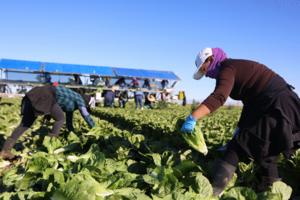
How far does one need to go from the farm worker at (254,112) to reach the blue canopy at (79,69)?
68.6ft

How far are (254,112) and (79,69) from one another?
22.1 m

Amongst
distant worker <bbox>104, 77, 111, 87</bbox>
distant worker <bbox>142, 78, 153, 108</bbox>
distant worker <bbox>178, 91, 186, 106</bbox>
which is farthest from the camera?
distant worker <bbox>178, 91, 186, 106</bbox>

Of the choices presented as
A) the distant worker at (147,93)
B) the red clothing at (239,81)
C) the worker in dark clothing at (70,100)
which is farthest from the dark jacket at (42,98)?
the distant worker at (147,93)

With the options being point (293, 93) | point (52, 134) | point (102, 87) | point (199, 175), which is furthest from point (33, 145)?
point (102, 87)

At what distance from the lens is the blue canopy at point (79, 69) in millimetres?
23344

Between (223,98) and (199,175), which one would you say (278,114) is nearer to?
(223,98)

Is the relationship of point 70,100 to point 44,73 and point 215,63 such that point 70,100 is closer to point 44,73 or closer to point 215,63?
point 215,63

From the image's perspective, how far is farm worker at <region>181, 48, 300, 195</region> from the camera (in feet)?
10.7

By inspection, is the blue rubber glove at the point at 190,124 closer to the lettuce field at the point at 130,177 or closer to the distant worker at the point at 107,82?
the lettuce field at the point at 130,177

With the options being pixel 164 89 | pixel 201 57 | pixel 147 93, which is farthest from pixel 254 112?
pixel 164 89

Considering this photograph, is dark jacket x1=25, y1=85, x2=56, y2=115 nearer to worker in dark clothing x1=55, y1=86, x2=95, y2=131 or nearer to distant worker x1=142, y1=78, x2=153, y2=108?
worker in dark clothing x1=55, y1=86, x2=95, y2=131

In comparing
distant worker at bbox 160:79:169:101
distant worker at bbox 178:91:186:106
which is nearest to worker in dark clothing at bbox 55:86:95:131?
distant worker at bbox 160:79:169:101

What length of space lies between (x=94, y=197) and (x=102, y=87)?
798 inches

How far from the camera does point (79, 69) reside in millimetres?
24844
